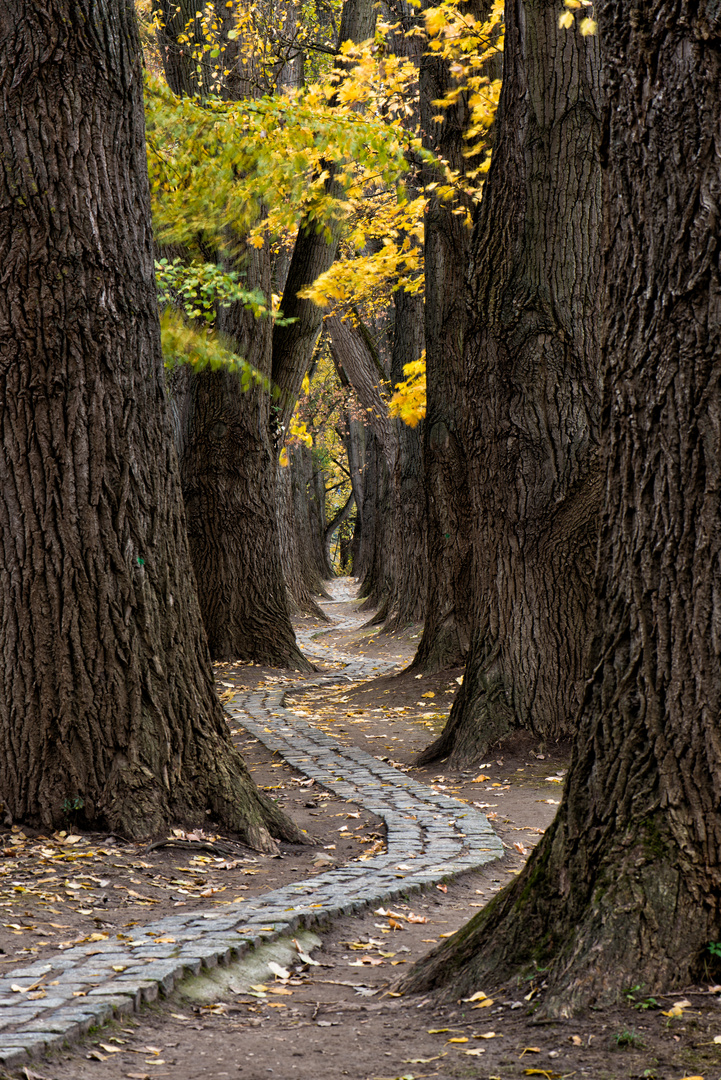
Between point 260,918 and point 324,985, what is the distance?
0.48m

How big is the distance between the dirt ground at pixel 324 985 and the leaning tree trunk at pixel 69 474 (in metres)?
0.33

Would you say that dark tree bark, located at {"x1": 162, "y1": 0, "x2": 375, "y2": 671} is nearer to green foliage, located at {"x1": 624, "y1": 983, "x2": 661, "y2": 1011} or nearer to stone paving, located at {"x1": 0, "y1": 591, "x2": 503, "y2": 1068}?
stone paving, located at {"x1": 0, "y1": 591, "x2": 503, "y2": 1068}

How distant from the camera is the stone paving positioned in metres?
3.04

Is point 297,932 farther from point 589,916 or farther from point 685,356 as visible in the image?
point 685,356

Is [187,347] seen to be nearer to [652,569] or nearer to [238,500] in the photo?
[238,500]

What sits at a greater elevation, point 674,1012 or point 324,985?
point 674,1012

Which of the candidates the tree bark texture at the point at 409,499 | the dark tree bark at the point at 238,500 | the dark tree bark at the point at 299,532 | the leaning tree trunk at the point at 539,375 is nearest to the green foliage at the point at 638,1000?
the leaning tree trunk at the point at 539,375

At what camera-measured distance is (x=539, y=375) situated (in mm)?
7367

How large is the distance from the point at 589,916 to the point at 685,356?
1.62 m

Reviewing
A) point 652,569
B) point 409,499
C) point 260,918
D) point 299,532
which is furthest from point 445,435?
point 299,532

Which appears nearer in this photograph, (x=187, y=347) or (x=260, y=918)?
(x=260, y=918)

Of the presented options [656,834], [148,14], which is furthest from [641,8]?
[148,14]

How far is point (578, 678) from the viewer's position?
7.38 metres

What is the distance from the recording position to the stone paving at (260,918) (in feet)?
9.97
